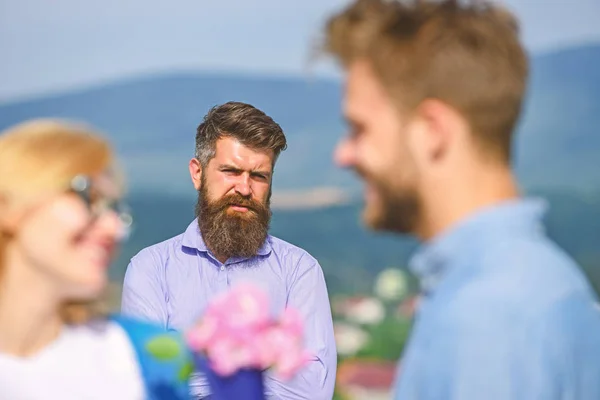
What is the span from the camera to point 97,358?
7.24ft

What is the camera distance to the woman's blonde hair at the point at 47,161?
2.13 meters

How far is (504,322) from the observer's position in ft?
5.61

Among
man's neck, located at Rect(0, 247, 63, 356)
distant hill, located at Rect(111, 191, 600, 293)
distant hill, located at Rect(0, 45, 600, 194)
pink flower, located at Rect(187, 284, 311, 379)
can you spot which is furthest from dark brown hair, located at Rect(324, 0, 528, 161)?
distant hill, located at Rect(0, 45, 600, 194)

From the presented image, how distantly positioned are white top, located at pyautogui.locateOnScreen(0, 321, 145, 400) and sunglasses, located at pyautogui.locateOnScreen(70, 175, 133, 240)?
24cm

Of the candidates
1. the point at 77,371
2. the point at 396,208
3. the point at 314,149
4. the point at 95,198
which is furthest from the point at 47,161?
the point at 314,149

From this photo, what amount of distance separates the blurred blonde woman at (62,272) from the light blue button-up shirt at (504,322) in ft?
2.15

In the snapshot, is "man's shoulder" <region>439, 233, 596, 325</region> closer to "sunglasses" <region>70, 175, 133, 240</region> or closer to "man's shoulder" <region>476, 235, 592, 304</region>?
"man's shoulder" <region>476, 235, 592, 304</region>

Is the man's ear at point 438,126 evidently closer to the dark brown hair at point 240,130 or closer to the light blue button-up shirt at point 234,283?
the light blue button-up shirt at point 234,283

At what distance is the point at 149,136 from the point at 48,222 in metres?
5.57

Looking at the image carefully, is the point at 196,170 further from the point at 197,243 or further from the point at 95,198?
the point at 95,198

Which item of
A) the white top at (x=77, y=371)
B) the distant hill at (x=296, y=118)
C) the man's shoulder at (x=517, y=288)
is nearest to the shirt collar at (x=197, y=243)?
the white top at (x=77, y=371)

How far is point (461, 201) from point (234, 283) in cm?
196

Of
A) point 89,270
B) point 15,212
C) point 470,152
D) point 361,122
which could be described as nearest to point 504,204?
point 470,152

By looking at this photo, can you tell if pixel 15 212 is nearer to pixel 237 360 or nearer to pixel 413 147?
pixel 237 360
